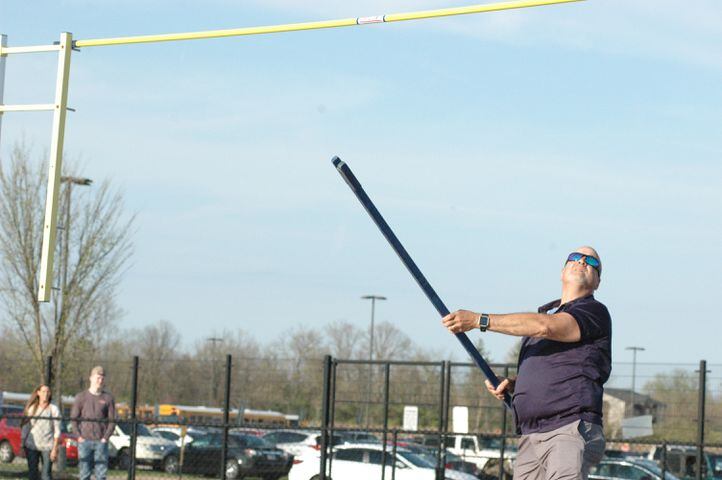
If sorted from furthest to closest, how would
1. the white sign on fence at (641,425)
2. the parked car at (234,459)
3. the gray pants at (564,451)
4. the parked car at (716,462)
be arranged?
the parked car at (234,459)
the parked car at (716,462)
the white sign on fence at (641,425)
the gray pants at (564,451)

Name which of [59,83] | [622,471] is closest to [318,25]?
[59,83]

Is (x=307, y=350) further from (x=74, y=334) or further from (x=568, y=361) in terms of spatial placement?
(x=568, y=361)

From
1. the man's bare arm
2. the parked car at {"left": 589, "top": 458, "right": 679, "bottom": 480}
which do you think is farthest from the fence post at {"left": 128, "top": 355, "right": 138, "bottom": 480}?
the man's bare arm

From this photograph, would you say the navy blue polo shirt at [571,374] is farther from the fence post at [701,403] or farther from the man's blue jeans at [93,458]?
the man's blue jeans at [93,458]

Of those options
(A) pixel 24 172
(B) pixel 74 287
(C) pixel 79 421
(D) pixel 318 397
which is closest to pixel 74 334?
(B) pixel 74 287

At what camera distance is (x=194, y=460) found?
28766mm

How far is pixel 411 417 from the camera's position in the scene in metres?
18.3

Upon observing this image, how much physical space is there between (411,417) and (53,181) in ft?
28.3

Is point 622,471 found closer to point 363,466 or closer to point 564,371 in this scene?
point 363,466

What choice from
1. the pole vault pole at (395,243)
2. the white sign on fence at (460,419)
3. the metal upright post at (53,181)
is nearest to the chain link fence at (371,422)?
the white sign on fence at (460,419)

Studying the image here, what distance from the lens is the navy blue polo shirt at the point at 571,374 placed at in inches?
242

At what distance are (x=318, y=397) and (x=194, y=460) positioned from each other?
414 cm

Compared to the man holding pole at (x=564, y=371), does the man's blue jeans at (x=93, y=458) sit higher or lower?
lower

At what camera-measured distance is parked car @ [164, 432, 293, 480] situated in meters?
27.7
